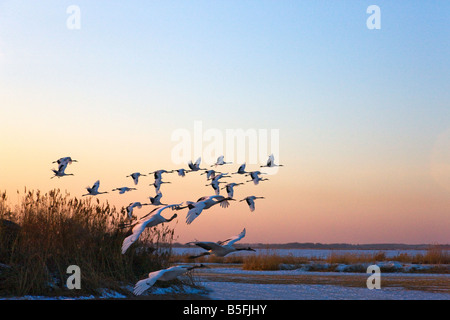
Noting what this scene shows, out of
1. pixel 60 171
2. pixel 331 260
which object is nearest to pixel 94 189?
pixel 60 171

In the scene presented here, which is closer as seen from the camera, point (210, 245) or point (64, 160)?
point (210, 245)

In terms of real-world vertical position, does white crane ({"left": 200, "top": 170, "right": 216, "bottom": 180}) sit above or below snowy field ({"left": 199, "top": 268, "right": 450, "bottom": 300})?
above

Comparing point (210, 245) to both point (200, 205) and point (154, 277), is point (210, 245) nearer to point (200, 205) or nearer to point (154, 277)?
point (200, 205)

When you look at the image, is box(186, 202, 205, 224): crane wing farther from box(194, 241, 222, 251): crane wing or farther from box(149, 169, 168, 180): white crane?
box(149, 169, 168, 180): white crane

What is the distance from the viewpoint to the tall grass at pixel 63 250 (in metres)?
14.4

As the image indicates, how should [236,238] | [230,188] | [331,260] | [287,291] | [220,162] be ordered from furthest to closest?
1. [331,260]
2. [220,162]
3. [230,188]
4. [287,291]
5. [236,238]

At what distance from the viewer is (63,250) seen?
15.7 meters

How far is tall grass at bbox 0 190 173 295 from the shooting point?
47.3ft

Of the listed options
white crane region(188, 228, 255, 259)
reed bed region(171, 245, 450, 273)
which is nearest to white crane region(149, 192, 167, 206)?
white crane region(188, 228, 255, 259)

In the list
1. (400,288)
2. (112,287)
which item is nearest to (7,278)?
(112,287)

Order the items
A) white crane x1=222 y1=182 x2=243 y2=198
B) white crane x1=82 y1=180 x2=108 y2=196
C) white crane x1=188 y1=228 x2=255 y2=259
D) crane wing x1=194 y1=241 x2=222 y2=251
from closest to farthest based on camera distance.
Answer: crane wing x1=194 y1=241 x2=222 y2=251
white crane x1=188 y1=228 x2=255 y2=259
white crane x1=82 y1=180 x2=108 y2=196
white crane x1=222 y1=182 x2=243 y2=198

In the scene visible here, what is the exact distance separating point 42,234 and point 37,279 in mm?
1716
